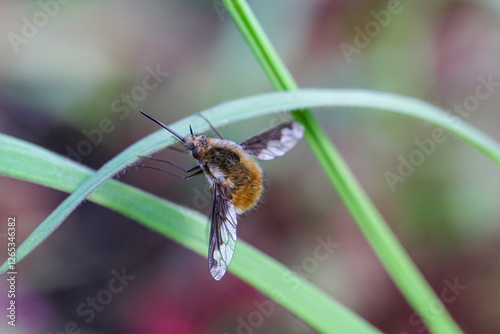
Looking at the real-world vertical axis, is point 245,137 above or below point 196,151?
above

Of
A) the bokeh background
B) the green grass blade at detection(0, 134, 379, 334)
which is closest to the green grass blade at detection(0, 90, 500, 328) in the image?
the green grass blade at detection(0, 134, 379, 334)

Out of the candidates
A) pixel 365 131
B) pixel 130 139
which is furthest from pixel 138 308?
pixel 365 131

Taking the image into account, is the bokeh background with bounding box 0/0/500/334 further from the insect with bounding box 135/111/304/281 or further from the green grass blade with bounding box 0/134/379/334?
the green grass blade with bounding box 0/134/379/334

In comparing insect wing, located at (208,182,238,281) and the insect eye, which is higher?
the insect eye

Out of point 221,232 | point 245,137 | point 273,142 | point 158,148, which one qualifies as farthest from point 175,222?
point 245,137

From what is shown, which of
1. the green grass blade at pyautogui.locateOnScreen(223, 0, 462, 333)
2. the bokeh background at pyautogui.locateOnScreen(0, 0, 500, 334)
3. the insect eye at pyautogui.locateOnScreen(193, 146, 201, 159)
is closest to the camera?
the green grass blade at pyautogui.locateOnScreen(223, 0, 462, 333)

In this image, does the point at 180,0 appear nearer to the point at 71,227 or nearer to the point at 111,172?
the point at 71,227

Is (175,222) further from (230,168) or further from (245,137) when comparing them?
(245,137)

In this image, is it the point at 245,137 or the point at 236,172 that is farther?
the point at 245,137
